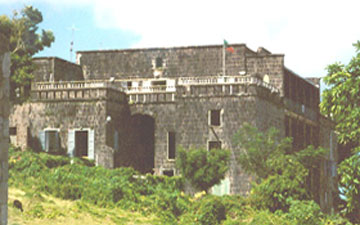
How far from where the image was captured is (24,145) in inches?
2008

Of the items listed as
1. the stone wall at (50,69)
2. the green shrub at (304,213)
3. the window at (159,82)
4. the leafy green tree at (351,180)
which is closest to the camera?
the leafy green tree at (351,180)

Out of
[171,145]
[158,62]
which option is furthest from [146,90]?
[158,62]

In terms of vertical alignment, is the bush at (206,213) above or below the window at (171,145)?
below

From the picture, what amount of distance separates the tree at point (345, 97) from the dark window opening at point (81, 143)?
923 inches

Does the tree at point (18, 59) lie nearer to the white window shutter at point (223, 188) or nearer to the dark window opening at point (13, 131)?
the dark window opening at point (13, 131)

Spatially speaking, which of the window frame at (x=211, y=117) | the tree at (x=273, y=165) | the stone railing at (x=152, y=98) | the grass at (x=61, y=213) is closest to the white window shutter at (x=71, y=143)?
the stone railing at (x=152, y=98)

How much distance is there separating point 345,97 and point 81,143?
24.8 meters

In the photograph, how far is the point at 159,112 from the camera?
51.7 meters

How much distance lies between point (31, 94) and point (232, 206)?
1849 centimetres

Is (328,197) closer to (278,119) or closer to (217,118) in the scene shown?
(278,119)

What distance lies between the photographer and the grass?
1260 inches

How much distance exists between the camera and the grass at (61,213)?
32.0 meters

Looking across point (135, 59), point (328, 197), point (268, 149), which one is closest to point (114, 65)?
point (135, 59)

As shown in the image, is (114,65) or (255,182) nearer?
(255,182)
